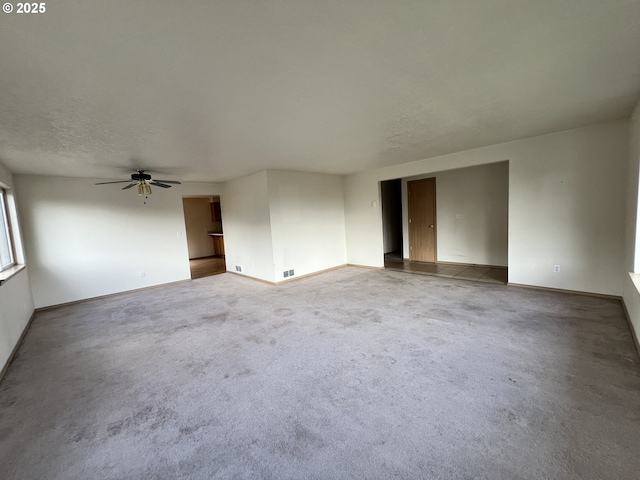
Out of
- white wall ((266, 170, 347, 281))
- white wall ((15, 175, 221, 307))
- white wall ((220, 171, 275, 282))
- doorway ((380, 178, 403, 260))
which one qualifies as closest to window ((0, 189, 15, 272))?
white wall ((15, 175, 221, 307))

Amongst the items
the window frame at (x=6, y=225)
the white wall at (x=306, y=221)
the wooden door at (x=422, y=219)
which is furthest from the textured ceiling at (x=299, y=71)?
the wooden door at (x=422, y=219)

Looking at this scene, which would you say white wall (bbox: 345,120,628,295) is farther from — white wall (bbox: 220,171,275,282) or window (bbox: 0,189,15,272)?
window (bbox: 0,189,15,272)

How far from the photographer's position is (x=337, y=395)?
81.1 inches

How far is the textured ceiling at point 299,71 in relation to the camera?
1.36 m

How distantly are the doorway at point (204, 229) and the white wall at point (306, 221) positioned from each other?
4.28 meters

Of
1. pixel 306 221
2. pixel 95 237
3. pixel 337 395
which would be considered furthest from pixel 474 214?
pixel 95 237

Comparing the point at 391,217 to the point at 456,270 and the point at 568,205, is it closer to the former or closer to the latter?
the point at 456,270

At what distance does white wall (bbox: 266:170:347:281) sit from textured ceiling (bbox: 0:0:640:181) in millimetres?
2108

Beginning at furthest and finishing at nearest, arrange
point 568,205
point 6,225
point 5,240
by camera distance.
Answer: point 6,225 → point 5,240 → point 568,205

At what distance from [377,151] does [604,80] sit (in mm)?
2609

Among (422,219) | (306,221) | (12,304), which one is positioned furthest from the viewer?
(422,219)

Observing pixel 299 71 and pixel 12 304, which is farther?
pixel 12 304

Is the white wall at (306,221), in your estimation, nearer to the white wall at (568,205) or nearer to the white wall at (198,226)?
the white wall at (568,205)

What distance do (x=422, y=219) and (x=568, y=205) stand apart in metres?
3.23
